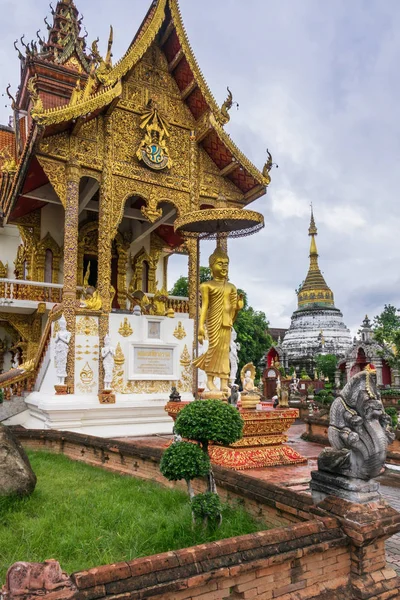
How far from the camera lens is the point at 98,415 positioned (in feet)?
34.4

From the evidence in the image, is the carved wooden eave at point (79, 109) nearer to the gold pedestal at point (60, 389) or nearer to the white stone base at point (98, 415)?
the gold pedestal at point (60, 389)

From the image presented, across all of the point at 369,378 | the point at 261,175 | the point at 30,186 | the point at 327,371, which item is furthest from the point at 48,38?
the point at 327,371

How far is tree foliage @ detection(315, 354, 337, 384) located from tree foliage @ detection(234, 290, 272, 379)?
401cm

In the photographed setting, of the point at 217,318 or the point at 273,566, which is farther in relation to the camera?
the point at 217,318

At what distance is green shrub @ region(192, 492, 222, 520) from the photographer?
3957 millimetres

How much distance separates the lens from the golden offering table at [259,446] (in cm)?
695

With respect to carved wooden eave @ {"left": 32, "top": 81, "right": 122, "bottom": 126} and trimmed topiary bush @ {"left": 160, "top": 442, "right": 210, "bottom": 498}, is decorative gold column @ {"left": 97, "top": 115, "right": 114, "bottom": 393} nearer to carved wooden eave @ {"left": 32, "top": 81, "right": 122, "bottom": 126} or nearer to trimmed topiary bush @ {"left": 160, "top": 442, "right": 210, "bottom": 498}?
carved wooden eave @ {"left": 32, "top": 81, "right": 122, "bottom": 126}

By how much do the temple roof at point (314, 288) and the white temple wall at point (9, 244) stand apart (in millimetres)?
30731

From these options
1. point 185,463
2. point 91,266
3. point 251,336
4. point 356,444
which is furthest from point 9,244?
point 251,336

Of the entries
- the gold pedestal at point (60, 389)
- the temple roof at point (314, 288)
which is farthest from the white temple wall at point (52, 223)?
the temple roof at point (314, 288)

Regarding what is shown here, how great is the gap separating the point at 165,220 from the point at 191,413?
11.2 meters

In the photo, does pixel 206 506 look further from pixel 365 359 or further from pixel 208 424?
pixel 365 359

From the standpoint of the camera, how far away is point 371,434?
3.93 metres

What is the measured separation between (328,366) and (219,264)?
2726cm
